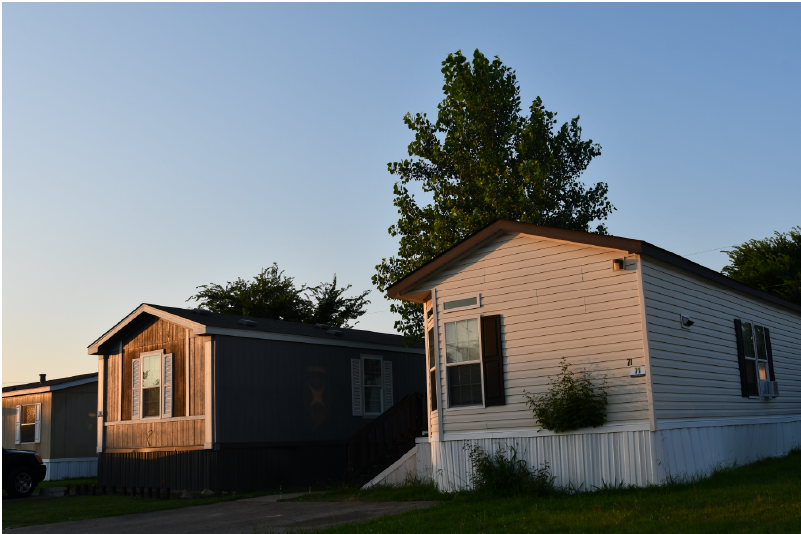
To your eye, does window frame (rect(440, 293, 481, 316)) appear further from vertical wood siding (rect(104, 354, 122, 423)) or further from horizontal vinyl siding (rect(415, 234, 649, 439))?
vertical wood siding (rect(104, 354, 122, 423))

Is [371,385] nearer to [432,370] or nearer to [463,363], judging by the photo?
[432,370]

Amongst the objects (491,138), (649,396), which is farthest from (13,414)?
(649,396)

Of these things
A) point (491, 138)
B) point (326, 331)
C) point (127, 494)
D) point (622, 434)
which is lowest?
point (127, 494)

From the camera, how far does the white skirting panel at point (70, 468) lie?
24984mm

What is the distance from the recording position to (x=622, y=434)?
11.8 metres

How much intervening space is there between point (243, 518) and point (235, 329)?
19.8 ft

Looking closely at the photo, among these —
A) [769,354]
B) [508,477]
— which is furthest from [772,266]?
[508,477]

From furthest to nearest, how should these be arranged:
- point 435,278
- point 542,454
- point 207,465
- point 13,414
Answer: point 13,414 → point 207,465 → point 435,278 → point 542,454

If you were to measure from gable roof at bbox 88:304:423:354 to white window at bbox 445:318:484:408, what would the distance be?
6.00m

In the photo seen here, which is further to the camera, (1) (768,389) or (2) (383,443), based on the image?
(2) (383,443)

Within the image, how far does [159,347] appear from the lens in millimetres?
18484

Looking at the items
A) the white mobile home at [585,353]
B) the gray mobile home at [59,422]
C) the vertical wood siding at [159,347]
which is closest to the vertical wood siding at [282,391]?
the vertical wood siding at [159,347]

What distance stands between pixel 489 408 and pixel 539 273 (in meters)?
2.46

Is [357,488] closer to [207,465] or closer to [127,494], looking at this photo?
[207,465]
